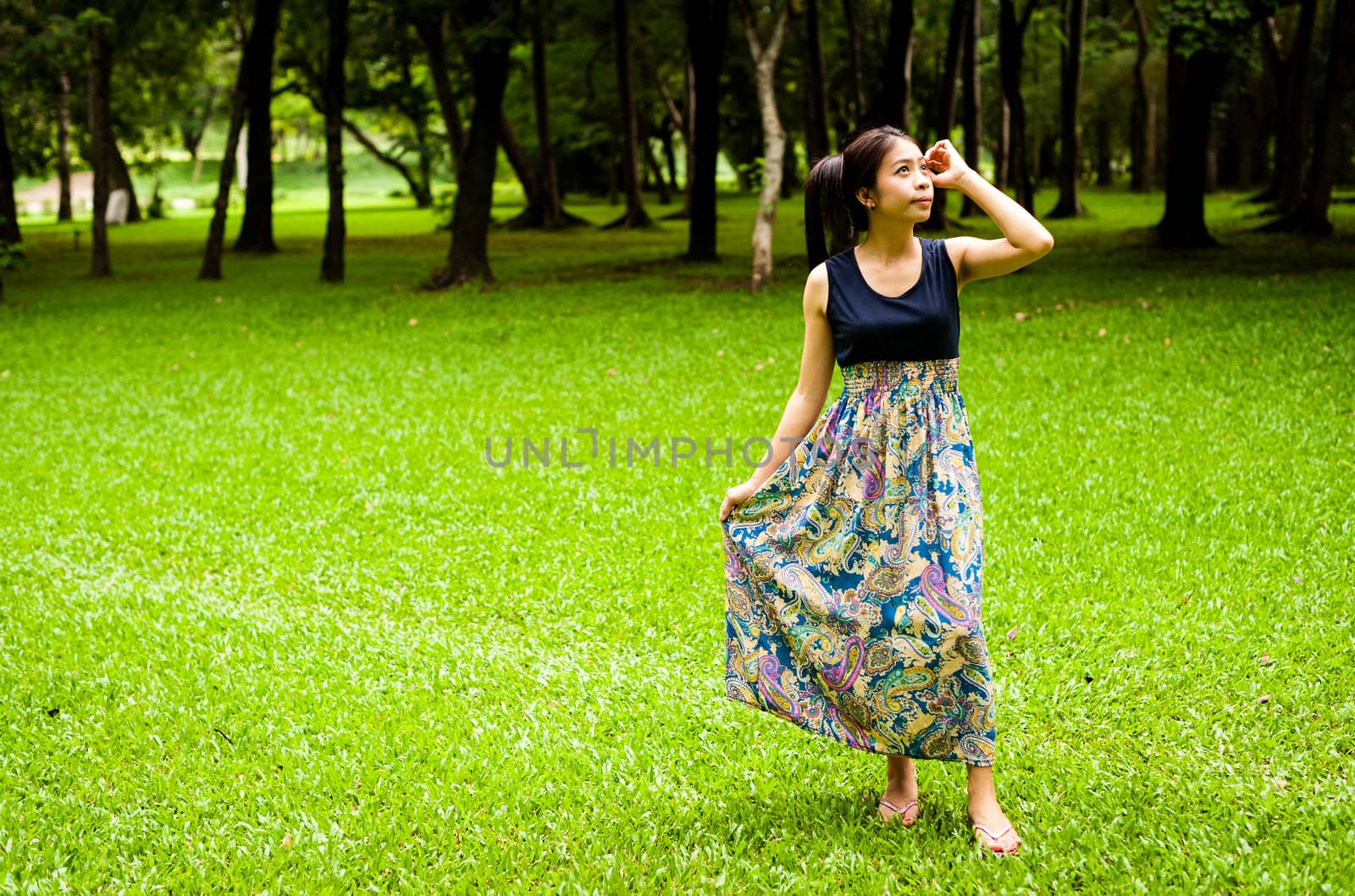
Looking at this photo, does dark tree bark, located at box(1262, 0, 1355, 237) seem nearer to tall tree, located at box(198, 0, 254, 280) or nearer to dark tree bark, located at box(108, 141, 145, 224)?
tall tree, located at box(198, 0, 254, 280)

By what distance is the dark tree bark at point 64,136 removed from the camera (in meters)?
34.4

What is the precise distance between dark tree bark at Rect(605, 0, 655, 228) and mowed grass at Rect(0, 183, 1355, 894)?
17295 millimetres

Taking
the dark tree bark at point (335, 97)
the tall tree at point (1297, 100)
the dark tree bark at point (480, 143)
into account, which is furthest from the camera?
the tall tree at point (1297, 100)

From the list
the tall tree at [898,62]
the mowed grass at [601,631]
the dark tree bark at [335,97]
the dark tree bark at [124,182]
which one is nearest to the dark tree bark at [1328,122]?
the tall tree at [898,62]

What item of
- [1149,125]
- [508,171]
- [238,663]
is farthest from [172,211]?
[238,663]

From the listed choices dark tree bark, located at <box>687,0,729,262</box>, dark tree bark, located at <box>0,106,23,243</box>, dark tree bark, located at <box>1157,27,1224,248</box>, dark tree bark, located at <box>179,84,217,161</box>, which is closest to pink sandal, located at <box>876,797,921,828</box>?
dark tree bark, located at <box>687,0,729,262</box>

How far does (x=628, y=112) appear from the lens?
29547mm

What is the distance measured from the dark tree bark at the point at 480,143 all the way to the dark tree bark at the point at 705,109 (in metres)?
4.12

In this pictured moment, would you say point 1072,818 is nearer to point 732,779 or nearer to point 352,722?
point 732,779

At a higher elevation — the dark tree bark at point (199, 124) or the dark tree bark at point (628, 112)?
the dark tree bark at point (199, 124)

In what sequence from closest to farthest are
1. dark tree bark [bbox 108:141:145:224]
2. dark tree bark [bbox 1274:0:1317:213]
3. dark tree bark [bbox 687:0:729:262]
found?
dark tree bark [bbox 687:0:729:262]
dark tree bark [bbox 1274:0:1317:213]
dark tree bark [bbox 108:141:145:224]

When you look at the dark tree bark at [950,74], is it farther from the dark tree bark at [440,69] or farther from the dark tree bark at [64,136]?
the dark tree bark at [64,136]

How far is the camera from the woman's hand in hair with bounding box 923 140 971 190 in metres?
3.26

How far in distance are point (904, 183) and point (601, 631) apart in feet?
9.43
